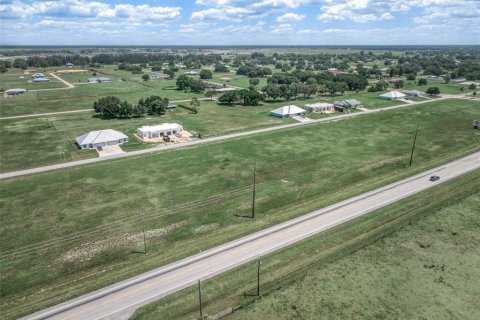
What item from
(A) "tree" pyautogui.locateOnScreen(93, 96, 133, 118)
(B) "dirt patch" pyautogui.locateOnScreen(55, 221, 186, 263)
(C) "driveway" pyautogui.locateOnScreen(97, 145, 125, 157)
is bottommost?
(B) "dirt patch" pyautogui.locateOnScreen(55, 221, 186, 263)

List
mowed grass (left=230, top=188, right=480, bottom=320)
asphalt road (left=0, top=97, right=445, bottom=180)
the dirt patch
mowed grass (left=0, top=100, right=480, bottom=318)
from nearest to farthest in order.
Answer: mowed grass (left=230, top=188, right=480, bottom=320), mowed grass (left=0, top=100, right=480, bottom=318), the dirt patch, asphalt road (left=0, top=97, right=445, bottom=180)

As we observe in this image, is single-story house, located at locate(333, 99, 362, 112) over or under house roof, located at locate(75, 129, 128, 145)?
under

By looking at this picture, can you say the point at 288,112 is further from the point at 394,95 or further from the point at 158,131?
the point at 394,95

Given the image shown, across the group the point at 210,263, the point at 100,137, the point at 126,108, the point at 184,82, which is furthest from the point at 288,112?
the point at 210,263

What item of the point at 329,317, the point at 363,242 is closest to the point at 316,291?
the point at 329,317

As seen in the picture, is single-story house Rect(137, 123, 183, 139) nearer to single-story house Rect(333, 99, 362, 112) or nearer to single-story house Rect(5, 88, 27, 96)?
single-story house Rect(333, 99, 362, 112)

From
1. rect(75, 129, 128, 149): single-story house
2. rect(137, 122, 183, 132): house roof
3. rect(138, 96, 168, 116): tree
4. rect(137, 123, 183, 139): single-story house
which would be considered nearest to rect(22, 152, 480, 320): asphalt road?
rect(75, 129, 128, 149): single-story house
